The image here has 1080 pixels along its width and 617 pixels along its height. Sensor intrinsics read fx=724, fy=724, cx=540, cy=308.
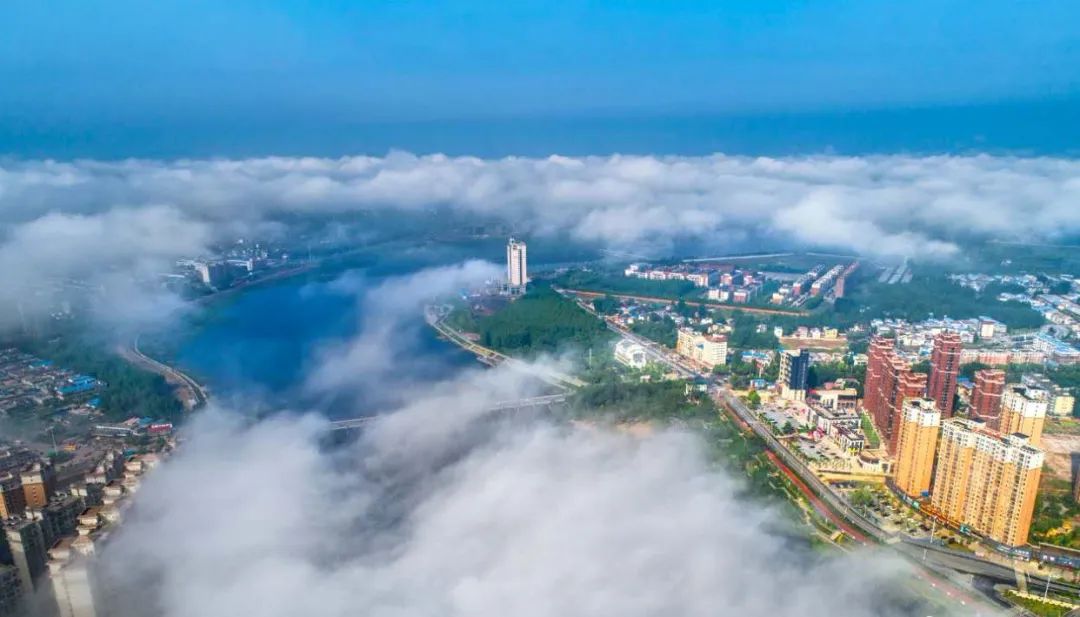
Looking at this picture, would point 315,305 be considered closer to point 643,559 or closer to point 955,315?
point 643,559

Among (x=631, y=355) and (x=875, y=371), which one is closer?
(x=875, y=371)

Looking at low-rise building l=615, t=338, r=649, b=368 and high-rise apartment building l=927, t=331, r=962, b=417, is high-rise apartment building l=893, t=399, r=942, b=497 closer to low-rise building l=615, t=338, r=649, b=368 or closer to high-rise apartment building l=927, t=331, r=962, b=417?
high-rise apartment building l=927, t=331, r=962, b=417

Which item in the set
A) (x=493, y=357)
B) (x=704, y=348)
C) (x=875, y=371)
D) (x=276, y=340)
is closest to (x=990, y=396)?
(x=875, y=371)

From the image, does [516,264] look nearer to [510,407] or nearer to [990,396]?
[510,407]

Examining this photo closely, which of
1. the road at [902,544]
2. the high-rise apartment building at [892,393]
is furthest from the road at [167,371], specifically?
the high-rise apartment building at [892,393]

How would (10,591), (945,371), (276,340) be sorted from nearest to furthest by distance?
(10,591), (945,371), (276,340)

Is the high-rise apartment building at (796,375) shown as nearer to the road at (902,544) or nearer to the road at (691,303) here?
the road at (902,544)

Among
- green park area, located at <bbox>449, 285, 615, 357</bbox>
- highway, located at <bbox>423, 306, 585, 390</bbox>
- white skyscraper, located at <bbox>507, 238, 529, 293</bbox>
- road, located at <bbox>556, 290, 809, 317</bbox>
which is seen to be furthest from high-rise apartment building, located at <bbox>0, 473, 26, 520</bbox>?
road, located at <bbox>556, 290, 809, 317</bbox>
